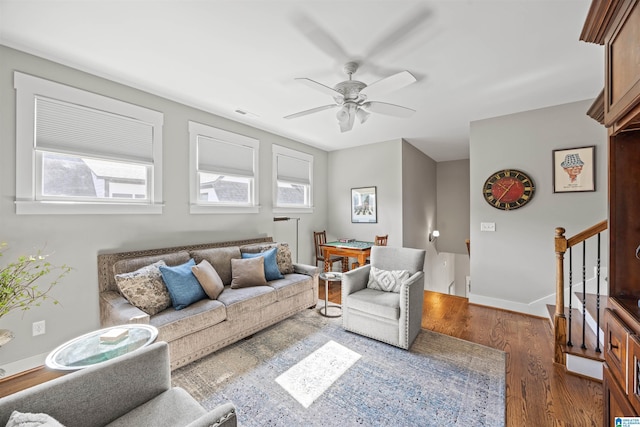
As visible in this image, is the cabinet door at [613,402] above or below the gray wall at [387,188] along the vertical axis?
below

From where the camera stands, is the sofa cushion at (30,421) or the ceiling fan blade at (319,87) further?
the ceiling fan blade at (319,87)

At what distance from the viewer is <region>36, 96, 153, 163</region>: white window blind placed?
2355mm

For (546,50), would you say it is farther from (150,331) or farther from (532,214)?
(150,331)

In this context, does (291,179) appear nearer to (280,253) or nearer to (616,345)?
(280,253)

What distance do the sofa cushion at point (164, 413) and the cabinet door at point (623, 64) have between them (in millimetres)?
2269

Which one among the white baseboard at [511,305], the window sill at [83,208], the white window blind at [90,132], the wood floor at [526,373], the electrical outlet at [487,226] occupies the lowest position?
the wood floor at [526,373]

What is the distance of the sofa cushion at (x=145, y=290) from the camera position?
7.42 feet

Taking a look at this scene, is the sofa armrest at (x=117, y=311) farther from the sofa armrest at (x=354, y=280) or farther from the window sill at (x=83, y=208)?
the sofa armrest at (x=354, y=280)

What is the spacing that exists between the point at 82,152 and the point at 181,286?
1.61 m

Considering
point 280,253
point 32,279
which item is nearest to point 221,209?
point 280,253

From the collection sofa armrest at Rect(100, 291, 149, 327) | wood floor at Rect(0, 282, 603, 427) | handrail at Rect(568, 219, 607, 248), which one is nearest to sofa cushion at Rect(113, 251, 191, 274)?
sofa armrest at Rect(100, 291, 149, 327)

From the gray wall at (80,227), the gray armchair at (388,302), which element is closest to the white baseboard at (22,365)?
the gray wall at (80,227)

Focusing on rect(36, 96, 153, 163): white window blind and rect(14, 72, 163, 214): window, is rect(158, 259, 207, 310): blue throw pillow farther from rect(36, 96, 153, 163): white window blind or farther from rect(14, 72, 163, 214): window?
rect(36, 96, 153, 163): white window blind

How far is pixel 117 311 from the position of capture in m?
2.21
